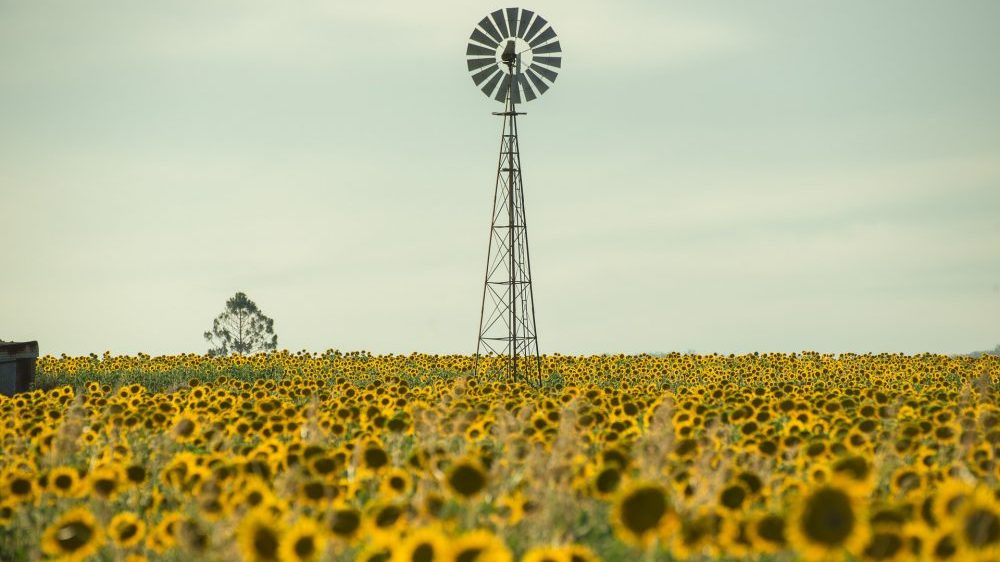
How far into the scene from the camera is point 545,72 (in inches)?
1173

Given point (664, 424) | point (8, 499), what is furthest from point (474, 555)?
point (8, 499)

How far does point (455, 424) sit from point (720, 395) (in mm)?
8634

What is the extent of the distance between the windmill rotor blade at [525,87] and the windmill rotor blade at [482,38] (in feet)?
4.06

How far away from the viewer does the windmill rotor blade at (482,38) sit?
29.9m

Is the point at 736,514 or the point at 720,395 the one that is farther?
the point at 720,395

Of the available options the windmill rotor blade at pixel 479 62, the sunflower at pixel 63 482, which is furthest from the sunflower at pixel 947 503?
the windmill rotor blade at pixel 479 62

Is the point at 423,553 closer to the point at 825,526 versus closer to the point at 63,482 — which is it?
the point at 825,526

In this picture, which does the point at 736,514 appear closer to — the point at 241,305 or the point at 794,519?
the point at 794,519

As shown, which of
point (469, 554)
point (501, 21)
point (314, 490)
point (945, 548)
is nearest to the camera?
point (945, 548)

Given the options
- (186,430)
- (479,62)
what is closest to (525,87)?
(479,62)

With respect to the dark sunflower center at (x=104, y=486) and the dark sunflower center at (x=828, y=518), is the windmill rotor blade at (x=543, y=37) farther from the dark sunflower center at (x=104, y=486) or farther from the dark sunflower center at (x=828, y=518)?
the dark sunflower center at (x=828, y=518)

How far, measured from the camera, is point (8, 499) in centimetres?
859

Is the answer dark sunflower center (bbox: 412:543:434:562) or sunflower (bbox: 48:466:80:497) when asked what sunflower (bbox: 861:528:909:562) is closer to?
dark sunflower center (bbox: 412:543:434:562)

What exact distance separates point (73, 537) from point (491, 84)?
24355 millimetres
